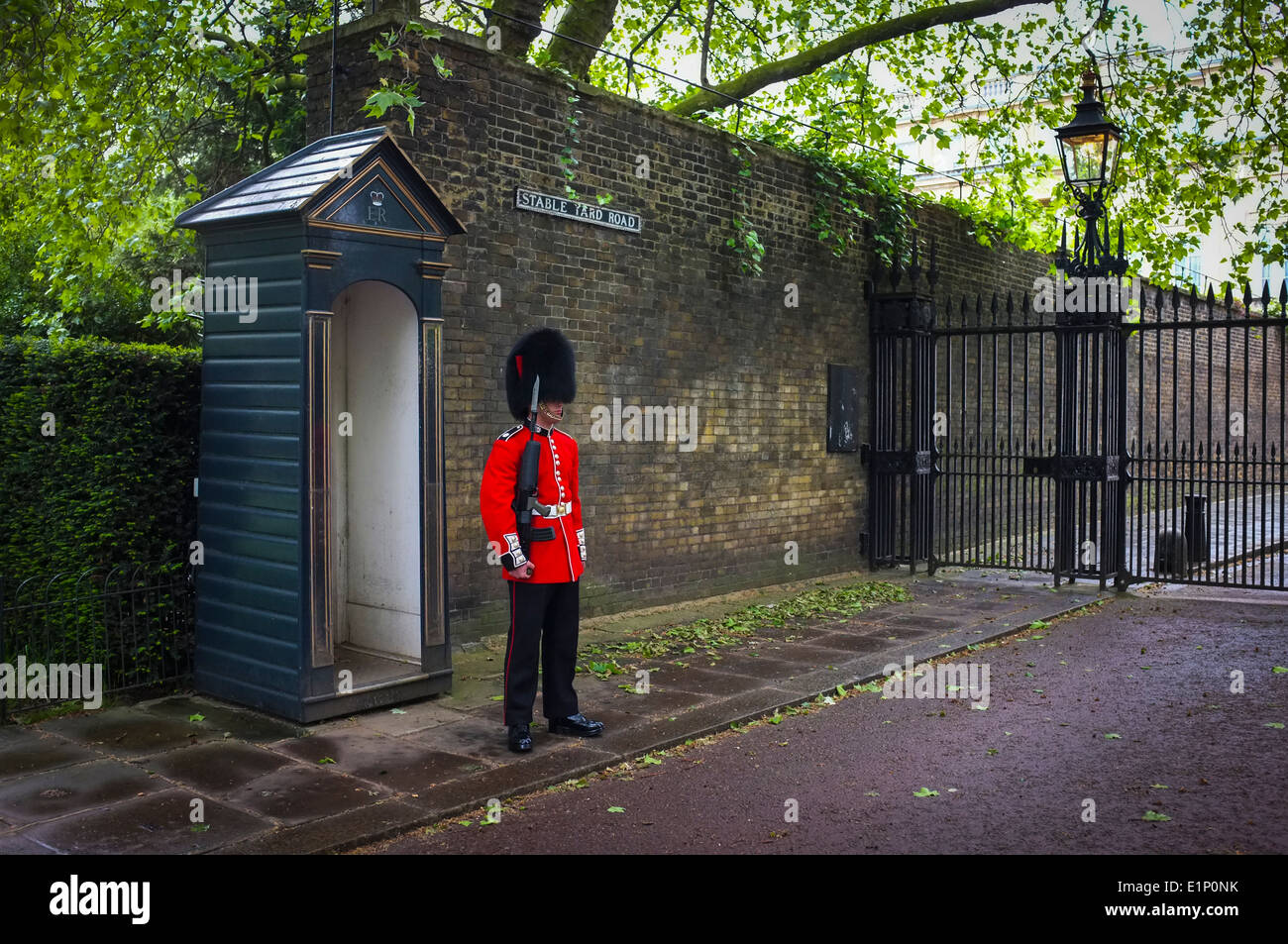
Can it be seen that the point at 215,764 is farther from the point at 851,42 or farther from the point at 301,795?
the point at 851,42

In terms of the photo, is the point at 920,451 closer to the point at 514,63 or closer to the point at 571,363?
the point at 514,63

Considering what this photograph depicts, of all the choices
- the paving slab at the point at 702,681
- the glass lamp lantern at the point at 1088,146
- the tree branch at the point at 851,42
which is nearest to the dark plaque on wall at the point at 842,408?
the glass lamp lantern at the point at 1088,146

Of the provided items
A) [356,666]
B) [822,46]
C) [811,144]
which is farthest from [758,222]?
[356,666]

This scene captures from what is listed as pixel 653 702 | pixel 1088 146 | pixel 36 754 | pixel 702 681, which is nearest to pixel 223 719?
pixel 36 754

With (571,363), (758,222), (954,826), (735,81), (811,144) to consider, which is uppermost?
(735,81)

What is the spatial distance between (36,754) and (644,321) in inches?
234

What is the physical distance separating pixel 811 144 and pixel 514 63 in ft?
18.7

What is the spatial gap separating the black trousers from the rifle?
0.22 m

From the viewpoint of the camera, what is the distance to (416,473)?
6895 millimetres

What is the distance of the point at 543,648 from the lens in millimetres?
6281

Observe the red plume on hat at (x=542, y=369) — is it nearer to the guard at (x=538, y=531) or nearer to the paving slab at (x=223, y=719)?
the guard at (x=538, y=531)

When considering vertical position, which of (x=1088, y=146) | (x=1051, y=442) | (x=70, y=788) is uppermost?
(x=1088, y=146)

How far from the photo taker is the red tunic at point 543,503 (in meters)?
5.91

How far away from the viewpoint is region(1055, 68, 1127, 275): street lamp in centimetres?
1102
